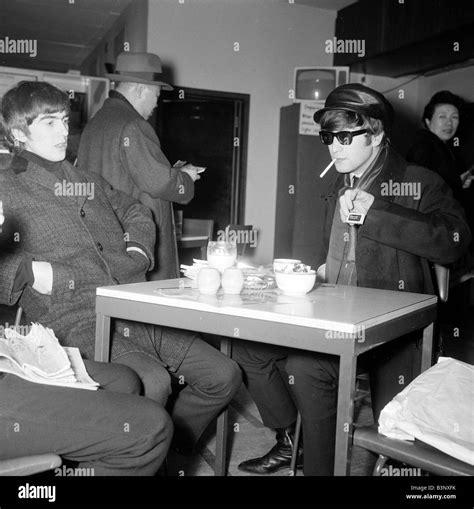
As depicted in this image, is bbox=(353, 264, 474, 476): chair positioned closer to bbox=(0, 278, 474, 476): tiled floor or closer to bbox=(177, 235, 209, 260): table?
bbox=(0, 278, 474, 476): tiled floor

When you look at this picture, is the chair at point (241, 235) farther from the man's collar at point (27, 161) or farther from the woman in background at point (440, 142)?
the man's collar at point (27, 161)

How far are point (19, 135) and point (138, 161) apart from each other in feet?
2.84

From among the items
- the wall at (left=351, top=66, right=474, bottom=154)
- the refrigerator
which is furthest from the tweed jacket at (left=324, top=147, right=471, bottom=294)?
the wall at (left=351, top=66, right=474, bottom=154)

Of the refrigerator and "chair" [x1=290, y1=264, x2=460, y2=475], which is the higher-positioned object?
the refrigerator

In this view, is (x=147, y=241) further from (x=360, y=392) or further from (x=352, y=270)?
(x=360, y=392)

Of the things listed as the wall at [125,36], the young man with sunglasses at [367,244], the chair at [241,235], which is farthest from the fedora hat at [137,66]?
the wall at [125,36]

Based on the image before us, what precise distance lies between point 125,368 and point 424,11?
4081 mm

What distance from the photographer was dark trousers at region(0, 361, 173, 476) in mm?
1274

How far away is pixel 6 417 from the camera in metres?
1.28

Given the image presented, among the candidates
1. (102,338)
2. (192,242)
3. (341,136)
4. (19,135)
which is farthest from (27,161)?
(192,242)

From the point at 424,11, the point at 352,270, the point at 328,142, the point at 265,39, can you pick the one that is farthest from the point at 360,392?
the point at 265,39

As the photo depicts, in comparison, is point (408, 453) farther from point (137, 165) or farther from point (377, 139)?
point (137, 165)

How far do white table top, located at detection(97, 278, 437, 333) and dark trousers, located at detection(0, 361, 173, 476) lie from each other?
0.27 m

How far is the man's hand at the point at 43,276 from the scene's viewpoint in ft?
5.67
